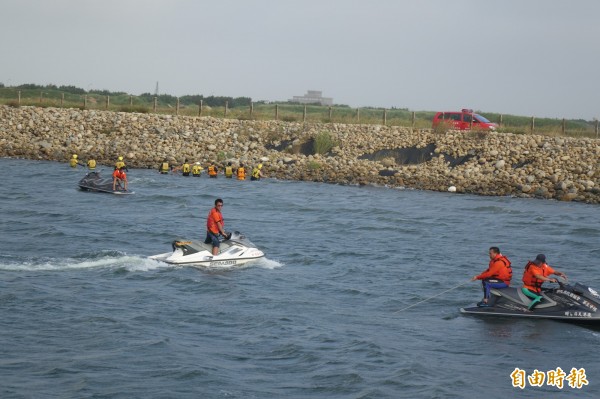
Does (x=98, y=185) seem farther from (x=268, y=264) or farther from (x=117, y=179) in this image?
(x=268, y=264)

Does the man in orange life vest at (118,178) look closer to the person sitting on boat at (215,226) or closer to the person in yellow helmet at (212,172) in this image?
the person in yellow helmet at (212,172)

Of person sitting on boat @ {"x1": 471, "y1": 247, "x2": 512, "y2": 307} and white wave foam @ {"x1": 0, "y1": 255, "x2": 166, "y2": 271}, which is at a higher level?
person sitting on boat @ {"x1": 471, "y1": 247, "x2": 512, "y2": 307}

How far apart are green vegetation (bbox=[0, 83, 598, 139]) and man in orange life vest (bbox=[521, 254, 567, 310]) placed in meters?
35.3

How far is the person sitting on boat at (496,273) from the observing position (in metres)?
21.9

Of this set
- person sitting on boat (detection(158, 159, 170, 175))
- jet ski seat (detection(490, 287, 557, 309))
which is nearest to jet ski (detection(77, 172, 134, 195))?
person sitting on boat (detection(158, 159, 170, 175))

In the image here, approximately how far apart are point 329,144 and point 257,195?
44.7 feet

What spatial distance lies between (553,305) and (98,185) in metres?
25.1

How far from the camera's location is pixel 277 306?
880 inches

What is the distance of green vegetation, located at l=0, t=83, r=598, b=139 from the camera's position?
62.1 metres

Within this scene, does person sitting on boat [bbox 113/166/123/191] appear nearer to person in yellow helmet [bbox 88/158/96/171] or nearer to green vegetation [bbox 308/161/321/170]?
person in yellow helmet [bbox 88/158/96/171]

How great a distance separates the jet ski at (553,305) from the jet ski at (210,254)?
726 centimetres

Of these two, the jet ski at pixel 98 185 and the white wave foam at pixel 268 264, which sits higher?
the jet ski at pixel 98 185

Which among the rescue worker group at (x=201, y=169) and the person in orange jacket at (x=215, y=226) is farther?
the rescue worker group at (x=201, y=169)

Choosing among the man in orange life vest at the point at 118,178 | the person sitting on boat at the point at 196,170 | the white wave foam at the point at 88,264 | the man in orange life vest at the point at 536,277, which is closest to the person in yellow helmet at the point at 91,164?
the person sitting on boat at the point at 196,170
